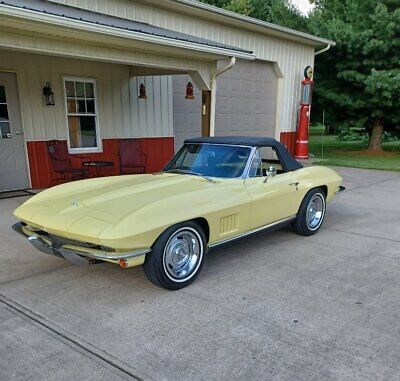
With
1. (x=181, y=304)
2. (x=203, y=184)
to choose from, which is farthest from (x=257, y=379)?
(x=203, y=184)

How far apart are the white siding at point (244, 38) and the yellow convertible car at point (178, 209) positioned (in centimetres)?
503

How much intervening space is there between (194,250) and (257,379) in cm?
147

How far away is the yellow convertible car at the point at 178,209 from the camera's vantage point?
10.2 ft

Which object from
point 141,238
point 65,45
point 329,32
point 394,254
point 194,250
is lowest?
point 394,254

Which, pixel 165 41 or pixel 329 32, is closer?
pixel 165 41

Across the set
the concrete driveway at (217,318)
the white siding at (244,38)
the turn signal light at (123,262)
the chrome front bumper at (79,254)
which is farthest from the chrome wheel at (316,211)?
the white siding at (244,38)

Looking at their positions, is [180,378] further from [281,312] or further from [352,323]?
[352,323]

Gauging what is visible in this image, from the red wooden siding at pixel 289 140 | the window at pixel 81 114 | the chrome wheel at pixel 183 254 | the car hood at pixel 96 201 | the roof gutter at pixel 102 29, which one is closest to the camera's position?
the car hood at pixel 96 201

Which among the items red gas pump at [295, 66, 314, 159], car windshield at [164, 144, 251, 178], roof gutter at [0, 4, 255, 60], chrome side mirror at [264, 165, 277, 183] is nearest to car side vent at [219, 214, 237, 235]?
car windshield at [164, 144, 251, 178]

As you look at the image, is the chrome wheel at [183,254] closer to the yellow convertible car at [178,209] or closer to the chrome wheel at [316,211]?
the yellow convertible car at [178,209]

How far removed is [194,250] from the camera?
360cm

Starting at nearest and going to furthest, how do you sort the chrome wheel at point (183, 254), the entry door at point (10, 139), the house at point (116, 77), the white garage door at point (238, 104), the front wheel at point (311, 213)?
1. the chrome wheel at point (183, 254)
2. the front wheel at point (311, 213)
3. the house at point (116, 77)
4. the entry door at point (10, 139)
5. the white garage door at point (238, 104)

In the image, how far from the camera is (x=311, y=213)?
5250 mm

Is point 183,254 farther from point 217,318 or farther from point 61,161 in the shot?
point 61,161
